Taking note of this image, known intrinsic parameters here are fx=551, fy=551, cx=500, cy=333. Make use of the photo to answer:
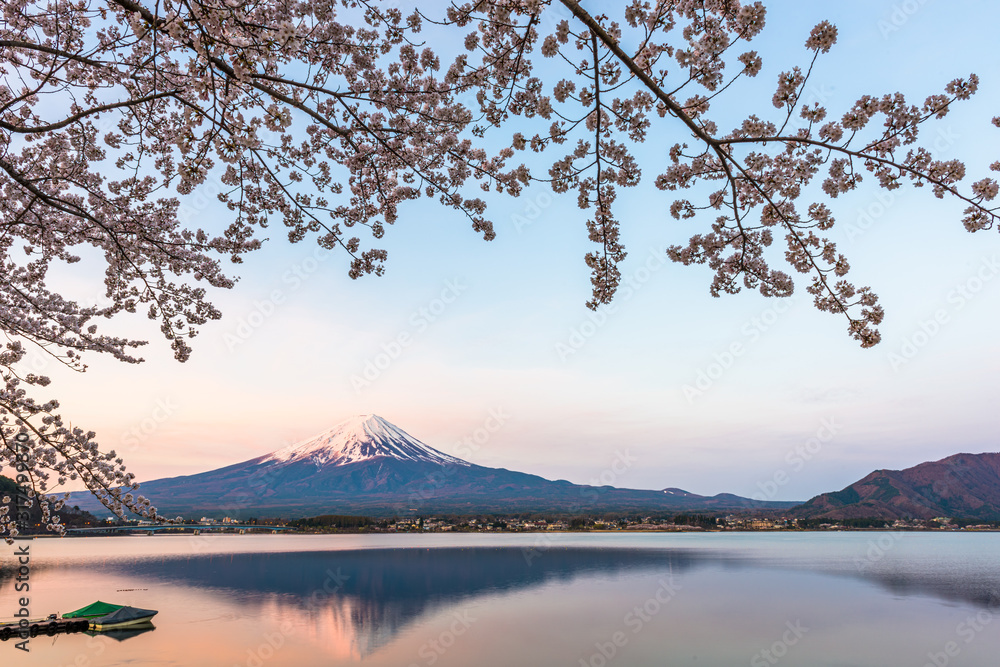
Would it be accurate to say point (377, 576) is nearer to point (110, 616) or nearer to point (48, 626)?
point (110, 616)

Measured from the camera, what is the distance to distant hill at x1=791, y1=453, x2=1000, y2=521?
157500mm

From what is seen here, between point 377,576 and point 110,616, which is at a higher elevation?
point 110,616

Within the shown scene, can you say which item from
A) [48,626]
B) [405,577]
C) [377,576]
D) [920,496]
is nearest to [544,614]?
[48,626]

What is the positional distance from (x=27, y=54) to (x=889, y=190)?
23.3 feet

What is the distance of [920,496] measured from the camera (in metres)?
170

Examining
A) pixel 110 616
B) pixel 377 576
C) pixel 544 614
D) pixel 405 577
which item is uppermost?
pixel 110 616

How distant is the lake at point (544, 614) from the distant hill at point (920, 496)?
10321 centimetres

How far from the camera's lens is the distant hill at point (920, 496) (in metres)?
158

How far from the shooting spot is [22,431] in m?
6.00

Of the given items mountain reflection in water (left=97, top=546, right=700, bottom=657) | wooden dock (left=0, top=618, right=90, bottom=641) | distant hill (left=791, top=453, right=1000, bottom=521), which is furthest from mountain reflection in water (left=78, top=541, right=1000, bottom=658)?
distant hill (left=791, top=453, right=1000, bottom=521)

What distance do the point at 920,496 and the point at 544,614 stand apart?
187765mm

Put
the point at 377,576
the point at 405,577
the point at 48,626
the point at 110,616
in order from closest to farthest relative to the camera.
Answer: the point at 48,626 < the point at 110,616 < the point at 405,577 < the point at 377,576

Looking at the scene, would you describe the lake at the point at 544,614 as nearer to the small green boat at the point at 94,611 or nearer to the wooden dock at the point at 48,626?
the wooden dock at the point at 48,626

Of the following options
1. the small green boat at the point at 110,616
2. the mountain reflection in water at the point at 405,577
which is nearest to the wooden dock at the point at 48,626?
the small green boat at the point at 110,616
